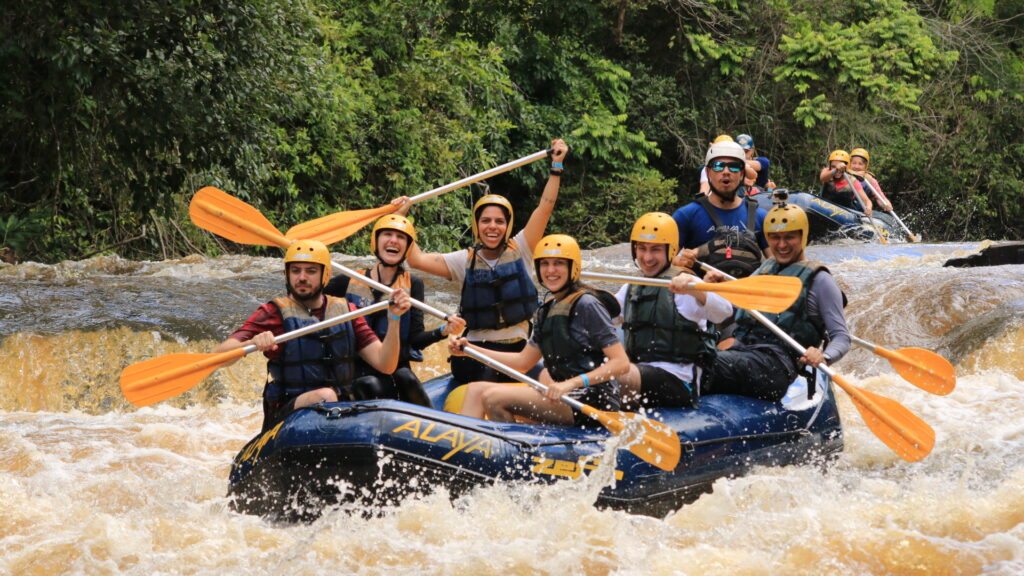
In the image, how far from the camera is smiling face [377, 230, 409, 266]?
511cm

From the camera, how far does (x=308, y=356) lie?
4.60 metres

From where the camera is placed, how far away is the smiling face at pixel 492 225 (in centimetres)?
505

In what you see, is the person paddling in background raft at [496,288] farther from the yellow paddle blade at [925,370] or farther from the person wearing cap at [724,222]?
the yellow paddle blade at [925,370]

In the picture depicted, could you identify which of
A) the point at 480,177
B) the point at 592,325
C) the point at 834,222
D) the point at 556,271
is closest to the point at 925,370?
the point at 592,325

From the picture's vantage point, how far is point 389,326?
461 cm

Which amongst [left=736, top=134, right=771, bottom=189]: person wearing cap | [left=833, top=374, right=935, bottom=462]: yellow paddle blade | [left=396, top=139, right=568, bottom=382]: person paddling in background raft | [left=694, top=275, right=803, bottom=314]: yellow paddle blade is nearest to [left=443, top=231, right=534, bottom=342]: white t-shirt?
[left=396, top=139, right=568, bottom=382]: person paddling in background raft

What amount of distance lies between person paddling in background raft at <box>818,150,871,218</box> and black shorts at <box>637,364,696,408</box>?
28.4 feet

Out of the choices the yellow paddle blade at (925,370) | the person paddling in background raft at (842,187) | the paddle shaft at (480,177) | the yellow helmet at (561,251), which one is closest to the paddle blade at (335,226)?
the paddle shaft at (480,177)

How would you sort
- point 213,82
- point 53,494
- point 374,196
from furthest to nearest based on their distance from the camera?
point 374,196, point 213,82, point 53,494

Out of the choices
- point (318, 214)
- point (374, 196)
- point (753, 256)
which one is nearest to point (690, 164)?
point (374, 196)

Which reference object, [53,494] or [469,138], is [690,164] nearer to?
[469,138]

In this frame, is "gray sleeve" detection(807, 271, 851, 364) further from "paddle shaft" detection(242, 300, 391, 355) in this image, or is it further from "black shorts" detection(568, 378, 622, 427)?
"paddle shaft" detection(242, 300, 391, 355)

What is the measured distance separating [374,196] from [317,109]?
2.81 meters

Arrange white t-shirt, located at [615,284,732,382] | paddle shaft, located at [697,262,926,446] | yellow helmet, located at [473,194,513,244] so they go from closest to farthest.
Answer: white t-shirt, located at [615,284,732,382], paddle shaft, located at [697,262,926,446], yellow helmet, located at [473,194,513,244]
